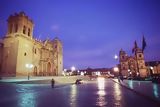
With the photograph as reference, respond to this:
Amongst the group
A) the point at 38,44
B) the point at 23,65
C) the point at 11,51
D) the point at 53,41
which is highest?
the point at 53,41

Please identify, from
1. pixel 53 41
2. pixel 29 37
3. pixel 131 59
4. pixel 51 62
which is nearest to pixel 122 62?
pixel 131 59

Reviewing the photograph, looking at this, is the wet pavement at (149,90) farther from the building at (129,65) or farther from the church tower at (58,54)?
the building at (129,65)

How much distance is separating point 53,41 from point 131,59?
5252 cm

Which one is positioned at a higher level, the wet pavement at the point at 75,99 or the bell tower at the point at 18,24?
the bell tower at the point at 18,24

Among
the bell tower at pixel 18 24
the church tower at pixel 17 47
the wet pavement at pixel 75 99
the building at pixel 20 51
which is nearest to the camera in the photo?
the wet pavement at pixel 75 99

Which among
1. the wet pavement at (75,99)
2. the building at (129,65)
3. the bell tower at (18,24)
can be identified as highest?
the bell tower at (18,24)

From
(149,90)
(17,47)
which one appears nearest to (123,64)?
(17,47)

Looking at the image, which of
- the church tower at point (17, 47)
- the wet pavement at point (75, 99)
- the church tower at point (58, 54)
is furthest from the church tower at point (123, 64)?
the wet pavement at point (75, 99)

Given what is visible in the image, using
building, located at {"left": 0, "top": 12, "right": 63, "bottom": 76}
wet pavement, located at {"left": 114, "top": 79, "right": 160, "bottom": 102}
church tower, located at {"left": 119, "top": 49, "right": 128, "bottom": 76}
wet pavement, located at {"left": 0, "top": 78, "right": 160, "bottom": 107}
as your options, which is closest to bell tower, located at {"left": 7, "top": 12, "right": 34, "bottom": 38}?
building, located at {"left": 0, "top": 12, "right": 63, "bottom": 76}

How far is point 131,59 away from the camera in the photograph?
101812 millimetres

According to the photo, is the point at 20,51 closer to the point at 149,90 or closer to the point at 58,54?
the point at 58,54

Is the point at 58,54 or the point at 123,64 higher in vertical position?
the point at 58,54

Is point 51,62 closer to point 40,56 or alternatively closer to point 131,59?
point 40,56

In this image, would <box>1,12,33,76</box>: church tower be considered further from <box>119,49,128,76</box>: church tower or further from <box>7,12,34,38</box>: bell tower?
<box>119,49,128,76</box>: church tower
